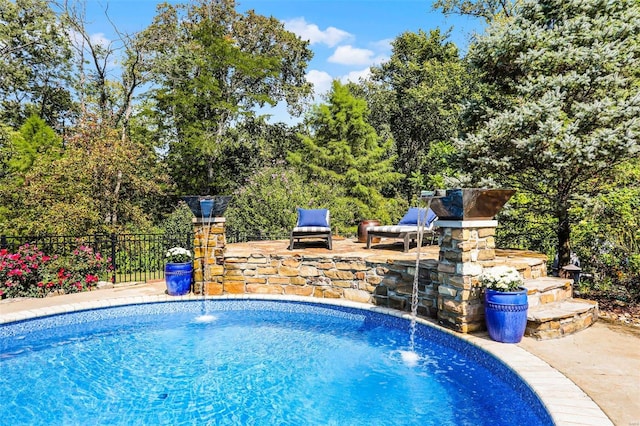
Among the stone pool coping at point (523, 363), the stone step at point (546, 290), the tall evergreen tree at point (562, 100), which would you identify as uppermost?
the tall evergreen tree at point (562, 100)

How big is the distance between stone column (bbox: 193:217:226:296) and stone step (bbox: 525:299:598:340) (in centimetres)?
520

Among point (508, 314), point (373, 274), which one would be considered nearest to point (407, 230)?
point (373, 274)

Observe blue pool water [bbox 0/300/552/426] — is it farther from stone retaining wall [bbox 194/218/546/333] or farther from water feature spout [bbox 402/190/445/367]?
stone retaining wall [bbox 194/218/546/333]

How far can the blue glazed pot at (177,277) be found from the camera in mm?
7301

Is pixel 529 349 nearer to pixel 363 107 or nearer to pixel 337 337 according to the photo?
pixel 337 337

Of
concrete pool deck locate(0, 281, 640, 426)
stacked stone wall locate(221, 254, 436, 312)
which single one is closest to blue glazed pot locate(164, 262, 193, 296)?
stacked stone wall locate(221, 254, 436, 312)

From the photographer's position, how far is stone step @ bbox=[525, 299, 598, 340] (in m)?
4.73

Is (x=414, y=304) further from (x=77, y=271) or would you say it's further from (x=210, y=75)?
(x=210, y=75)

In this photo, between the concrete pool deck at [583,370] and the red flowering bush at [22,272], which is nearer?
the concrete pool deck at [583,370]

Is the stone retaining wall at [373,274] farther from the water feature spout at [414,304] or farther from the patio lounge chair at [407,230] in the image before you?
the patio lounge chair at [407,230]

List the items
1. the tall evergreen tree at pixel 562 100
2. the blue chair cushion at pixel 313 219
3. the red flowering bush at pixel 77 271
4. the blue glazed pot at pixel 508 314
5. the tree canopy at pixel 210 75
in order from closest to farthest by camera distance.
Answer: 1. the blue glazed pot at pixel 508 314
2. the tall evergreen tree at pixel 562 100
3. the red flowering bush at pixel 77 271
4. the blue chair cushion at pixel 313 219
5. the tree canopy at pixel 210 75

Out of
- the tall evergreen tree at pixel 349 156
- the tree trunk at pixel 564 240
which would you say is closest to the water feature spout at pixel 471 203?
the tree trunk at pixel 564 240

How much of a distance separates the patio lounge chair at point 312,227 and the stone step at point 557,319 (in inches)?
157

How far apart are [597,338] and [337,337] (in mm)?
3242
